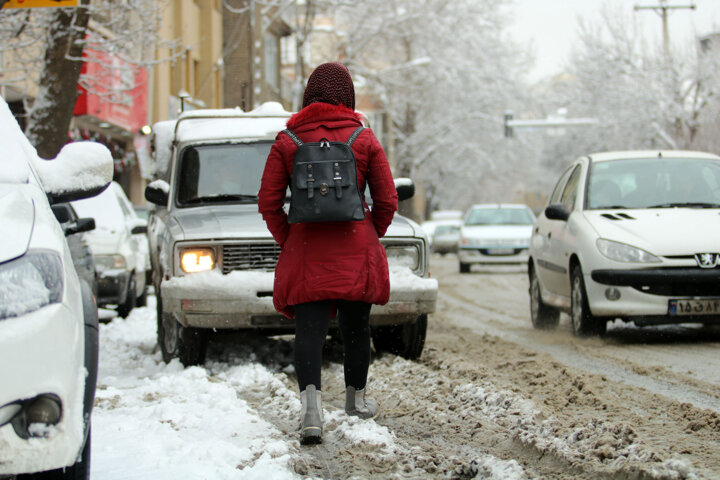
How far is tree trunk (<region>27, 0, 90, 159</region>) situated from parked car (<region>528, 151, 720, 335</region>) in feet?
19.7

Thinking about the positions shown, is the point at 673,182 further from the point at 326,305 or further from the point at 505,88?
the point at 505,88

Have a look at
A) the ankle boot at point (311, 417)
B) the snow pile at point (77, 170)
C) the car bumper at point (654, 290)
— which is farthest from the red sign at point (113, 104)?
the snow pile at point (77, 170)

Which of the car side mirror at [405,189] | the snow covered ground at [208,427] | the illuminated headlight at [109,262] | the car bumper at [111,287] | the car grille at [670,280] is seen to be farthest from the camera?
the illuminated headlight at [109,262]

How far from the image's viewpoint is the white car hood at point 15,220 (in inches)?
128

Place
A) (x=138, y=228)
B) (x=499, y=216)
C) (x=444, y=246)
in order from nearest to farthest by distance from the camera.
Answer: (x=138, y=228), (x=499, y=216), (x=444, y=246)

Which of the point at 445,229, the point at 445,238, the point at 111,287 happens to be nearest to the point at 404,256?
the point at 111,287

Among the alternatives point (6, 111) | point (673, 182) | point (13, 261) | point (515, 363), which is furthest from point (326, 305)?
point (673, 182)

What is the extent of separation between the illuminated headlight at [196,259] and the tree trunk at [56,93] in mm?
5656

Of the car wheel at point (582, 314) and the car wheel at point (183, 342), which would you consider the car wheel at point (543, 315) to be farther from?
the car wheel at point (183, 342)

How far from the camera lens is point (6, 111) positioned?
4.34 m

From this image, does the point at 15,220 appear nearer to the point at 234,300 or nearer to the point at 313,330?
the point at 313,330

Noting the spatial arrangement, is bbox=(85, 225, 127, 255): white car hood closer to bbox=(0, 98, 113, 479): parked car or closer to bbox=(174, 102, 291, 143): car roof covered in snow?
bbox=(174, 102, 291, 143): car roof covered in snow

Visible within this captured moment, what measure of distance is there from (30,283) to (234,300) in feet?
12.8

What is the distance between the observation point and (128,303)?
13.4m
